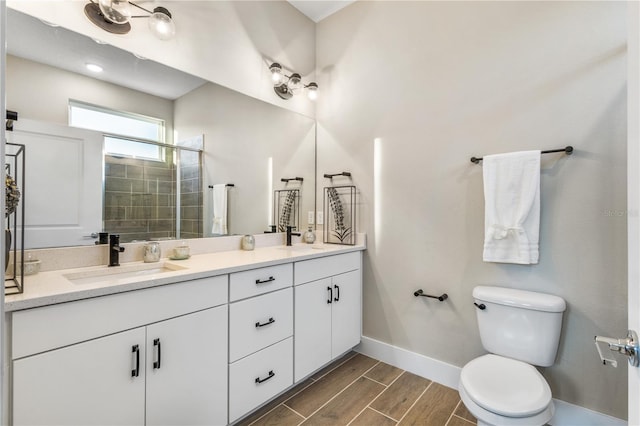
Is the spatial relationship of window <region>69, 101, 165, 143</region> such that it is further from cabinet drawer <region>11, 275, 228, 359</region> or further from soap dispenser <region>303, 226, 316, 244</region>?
soap dispenser <region>303, 226, 316, 244</region>

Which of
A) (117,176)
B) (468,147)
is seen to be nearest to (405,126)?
(468,147)

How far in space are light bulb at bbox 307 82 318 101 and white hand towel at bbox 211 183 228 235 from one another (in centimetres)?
116

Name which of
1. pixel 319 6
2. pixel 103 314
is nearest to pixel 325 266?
pixel 103 314

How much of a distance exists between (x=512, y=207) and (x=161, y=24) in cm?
218

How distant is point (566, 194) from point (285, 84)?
2040mm

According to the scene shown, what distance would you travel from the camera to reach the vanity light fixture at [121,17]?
4.90 feet

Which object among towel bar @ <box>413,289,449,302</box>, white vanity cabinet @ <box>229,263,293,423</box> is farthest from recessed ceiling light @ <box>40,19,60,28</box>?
towel bar @ <box>413,289,449,302</box>

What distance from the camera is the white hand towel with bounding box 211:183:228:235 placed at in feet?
6.72

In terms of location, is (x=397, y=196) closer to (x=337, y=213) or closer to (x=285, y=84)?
(x=337, y=213)

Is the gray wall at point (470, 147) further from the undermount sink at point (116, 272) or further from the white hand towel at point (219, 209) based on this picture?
the undermount sink at point (116, 272)

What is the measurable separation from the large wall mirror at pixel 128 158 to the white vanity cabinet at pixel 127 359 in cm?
57

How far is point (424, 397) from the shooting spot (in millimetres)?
1869

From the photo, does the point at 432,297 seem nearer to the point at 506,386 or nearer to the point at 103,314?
the point at 506,386

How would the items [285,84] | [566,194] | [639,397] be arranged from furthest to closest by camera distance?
[285,84]
[566,194]
[639,397]
